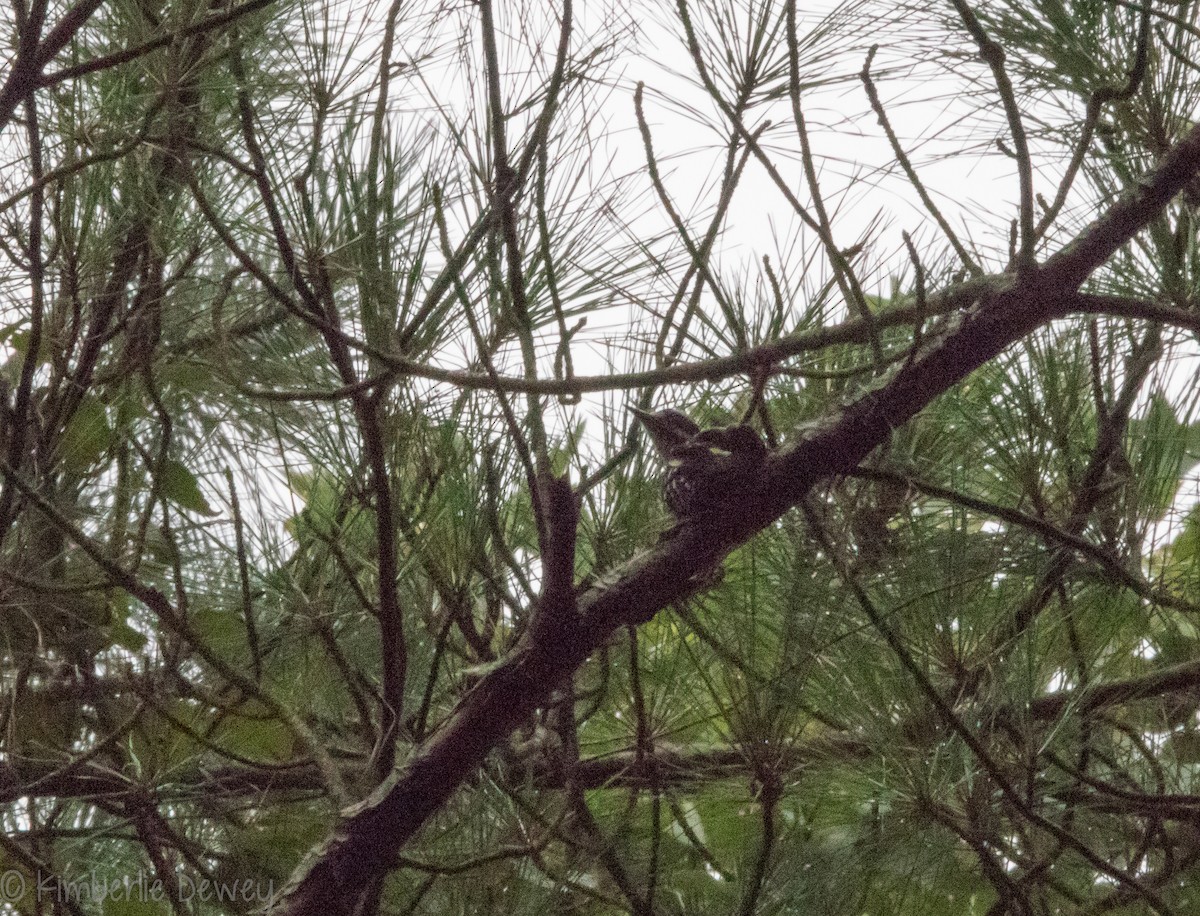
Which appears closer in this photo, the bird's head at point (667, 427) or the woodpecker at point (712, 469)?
the woodpecker at point (712, 469)

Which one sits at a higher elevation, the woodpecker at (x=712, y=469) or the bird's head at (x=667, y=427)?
the bird's head at (x=667, y=427)

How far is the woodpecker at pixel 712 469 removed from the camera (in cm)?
72

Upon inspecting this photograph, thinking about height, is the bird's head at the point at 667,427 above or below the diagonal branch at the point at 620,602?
above

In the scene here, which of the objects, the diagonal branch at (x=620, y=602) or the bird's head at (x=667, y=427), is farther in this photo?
the bird's head at (x=667, y=427)

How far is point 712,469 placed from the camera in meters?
0.72

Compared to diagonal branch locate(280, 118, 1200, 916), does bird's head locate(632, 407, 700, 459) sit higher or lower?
higher

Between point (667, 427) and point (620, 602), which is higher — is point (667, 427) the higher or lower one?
the higher one

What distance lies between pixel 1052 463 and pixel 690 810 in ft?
1.76

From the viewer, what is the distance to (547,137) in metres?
0.81

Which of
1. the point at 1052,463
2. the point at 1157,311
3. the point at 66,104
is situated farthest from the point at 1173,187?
the point at 66,104

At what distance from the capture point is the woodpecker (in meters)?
0.72

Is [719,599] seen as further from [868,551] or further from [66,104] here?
[66,104]

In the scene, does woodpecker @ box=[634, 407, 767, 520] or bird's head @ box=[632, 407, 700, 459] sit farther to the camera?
bird's head @ box=[632, 407, 700, 459]

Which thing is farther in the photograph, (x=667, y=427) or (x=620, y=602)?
(x=667, y=427)
